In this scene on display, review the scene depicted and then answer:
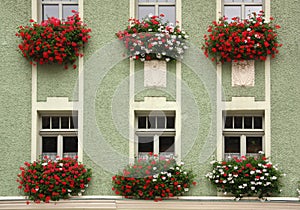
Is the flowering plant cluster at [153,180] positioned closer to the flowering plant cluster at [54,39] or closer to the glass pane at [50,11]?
the flowering plant cluster at [54,39]

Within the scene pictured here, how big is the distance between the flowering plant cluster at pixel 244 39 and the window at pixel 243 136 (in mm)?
1143

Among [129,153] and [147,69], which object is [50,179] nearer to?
[129,153]

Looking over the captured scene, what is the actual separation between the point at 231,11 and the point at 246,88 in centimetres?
151

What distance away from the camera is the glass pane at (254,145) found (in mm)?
10922

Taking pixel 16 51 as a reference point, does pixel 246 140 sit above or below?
below

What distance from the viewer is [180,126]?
35.1 ft

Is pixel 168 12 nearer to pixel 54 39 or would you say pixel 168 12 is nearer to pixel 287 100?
pixel 54 39

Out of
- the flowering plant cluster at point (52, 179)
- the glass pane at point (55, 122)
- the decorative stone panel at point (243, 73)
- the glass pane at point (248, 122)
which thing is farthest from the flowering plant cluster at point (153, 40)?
the flowering plant cluster at point (52, 179)

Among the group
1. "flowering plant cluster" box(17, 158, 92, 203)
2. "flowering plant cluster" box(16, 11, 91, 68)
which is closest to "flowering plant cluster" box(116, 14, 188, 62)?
"flowering plant cluster" box(16, 11, 91, 68)

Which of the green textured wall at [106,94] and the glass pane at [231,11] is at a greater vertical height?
the glass pane at [231,11]

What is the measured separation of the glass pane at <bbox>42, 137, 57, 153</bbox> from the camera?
11062 mm

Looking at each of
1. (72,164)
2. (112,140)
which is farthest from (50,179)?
(112,140)

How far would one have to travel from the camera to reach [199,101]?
35.2 feet

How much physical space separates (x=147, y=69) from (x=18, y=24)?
253 centimetres
